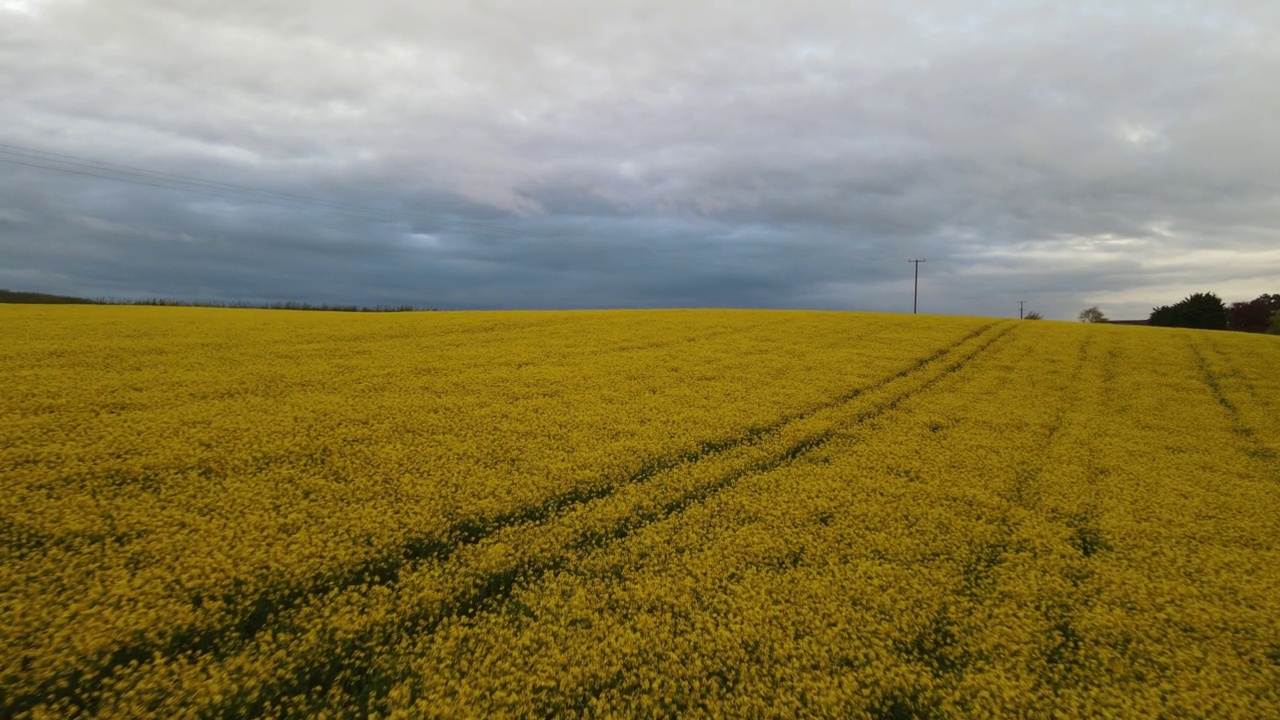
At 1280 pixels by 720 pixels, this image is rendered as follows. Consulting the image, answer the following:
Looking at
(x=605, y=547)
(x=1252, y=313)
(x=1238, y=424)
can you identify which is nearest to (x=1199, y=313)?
(x=1252, y=313)

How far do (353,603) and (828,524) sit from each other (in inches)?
213

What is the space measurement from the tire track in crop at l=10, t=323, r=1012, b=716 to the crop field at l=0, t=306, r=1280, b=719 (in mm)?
33

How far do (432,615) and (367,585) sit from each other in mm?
863

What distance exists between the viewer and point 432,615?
18.2 ft

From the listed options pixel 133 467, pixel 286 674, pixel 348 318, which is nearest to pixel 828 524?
pixel 286 674

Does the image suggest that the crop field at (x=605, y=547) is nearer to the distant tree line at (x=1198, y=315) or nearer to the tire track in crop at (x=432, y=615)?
the tire track in crop at (x=432, y=615)

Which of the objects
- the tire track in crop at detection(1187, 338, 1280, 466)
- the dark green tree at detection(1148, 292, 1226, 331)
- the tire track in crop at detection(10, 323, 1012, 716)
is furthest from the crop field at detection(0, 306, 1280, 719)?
the dark green tree at detection(1148, 292, 1226, 331)

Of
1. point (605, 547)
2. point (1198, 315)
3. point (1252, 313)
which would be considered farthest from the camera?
point (1252, 313)

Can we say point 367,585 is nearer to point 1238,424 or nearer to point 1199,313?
point 1238,424

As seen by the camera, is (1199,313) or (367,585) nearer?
(367,585)

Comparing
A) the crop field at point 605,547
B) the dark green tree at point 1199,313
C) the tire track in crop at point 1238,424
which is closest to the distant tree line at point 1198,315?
the dark green tree at point 1199,313

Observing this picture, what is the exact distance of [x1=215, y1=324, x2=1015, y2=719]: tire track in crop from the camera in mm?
4520

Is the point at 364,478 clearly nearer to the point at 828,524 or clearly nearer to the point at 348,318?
the point at 828,524

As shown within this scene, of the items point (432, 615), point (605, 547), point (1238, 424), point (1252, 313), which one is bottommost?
point (432, 615)
